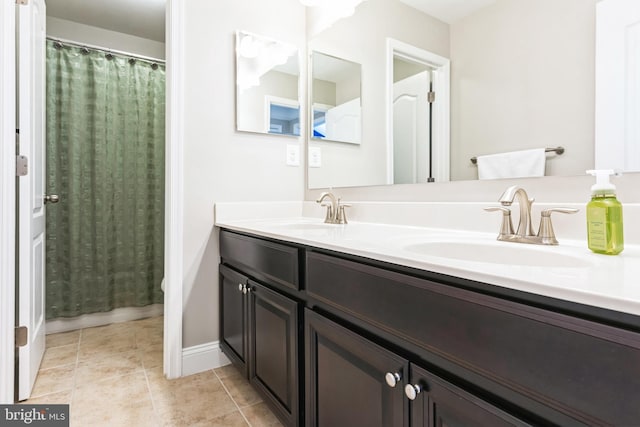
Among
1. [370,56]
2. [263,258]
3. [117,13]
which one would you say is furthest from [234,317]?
[117,13]

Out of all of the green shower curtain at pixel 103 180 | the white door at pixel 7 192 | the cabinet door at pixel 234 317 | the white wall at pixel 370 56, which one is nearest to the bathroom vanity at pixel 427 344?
the cabinet door at pixel 234 317

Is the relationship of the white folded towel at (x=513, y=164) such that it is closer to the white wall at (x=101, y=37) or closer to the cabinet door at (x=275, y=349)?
the cabinet door at (x=275, y=349)

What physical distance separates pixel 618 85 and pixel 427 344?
2.78ft

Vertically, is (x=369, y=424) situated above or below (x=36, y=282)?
below

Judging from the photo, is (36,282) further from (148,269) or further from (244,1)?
(244,1)

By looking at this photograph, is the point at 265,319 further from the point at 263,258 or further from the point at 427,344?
the point at 427,344

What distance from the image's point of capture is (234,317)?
1597 millimetres

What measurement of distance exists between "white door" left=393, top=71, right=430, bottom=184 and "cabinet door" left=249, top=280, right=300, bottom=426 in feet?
2.43

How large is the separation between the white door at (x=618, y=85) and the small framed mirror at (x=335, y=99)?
99cm

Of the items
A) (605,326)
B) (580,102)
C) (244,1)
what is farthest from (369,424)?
(244,1)

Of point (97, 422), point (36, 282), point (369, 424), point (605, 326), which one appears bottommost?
point (97, 422)

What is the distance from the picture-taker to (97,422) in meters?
1.36

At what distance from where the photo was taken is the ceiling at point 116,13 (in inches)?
95.4

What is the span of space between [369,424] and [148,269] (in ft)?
7.53
